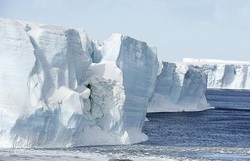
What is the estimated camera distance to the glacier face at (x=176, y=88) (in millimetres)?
42406

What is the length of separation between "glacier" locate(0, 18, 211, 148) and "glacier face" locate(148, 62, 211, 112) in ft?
59.3

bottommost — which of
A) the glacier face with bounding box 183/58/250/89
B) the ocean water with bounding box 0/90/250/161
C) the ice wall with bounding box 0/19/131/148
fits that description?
the glacier face with bounding box 183/58/250/89

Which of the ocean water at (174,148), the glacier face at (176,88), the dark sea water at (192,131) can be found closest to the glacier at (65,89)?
the ocean water at (174,148)

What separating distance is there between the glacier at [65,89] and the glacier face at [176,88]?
1808 cm

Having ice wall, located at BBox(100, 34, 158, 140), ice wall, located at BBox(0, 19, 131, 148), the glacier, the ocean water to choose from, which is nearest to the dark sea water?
the ocean water

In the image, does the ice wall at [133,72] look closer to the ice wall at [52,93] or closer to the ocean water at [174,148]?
the ocean water at [174,148]

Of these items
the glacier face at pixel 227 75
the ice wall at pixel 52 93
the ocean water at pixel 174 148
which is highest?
the ice wall at pixel 52 93

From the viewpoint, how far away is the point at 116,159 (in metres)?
16.9

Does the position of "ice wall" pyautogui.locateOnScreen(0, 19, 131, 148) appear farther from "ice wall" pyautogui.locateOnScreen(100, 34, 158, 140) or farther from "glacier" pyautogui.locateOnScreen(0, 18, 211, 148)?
"ice wall" pyautogui.locateOnScreen(100, 34, 158, 140)

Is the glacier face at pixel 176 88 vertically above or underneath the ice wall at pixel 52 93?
underneath

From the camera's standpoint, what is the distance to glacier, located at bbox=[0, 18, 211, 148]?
18047 mm

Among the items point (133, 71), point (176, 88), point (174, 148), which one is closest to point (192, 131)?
point (133, 71)

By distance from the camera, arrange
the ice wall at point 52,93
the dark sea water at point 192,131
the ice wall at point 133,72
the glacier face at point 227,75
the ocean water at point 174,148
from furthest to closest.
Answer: the glacier face at point 227,75 → the dark sea water at point 192,131 → the ice wall at point 133,72 → the ice wall at point 52,93 → the ocean water at point 174,148

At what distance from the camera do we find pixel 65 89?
1906cm
